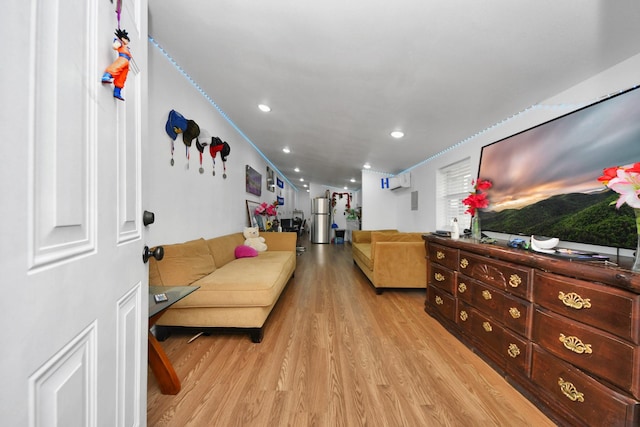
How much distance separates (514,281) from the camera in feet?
4.91

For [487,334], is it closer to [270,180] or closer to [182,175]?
[182,175]

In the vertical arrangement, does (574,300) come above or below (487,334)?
above

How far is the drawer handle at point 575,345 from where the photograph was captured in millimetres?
1109

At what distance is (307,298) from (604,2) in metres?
3.23

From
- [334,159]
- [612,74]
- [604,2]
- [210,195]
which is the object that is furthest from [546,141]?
[334,159]

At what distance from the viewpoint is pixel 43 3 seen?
1.37ft

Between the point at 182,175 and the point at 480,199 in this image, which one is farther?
the point at 182,175

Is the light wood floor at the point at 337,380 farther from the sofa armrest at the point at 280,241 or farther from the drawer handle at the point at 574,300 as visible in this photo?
the sofa armrest at the point at 280,241

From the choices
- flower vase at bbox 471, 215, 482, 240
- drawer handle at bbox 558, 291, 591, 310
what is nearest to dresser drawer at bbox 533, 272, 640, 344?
drawer handle at bbox 558, 291, 591, 310

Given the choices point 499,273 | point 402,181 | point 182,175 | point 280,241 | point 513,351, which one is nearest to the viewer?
point 513,351

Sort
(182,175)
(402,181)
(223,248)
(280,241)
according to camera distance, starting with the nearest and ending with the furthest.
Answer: (182,175) → (223,248) → (280,241) → (402,181)

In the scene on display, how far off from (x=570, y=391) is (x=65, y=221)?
212 centimetres

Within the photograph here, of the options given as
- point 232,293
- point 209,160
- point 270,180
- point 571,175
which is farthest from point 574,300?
point 270,180

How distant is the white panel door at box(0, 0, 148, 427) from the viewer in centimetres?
35
